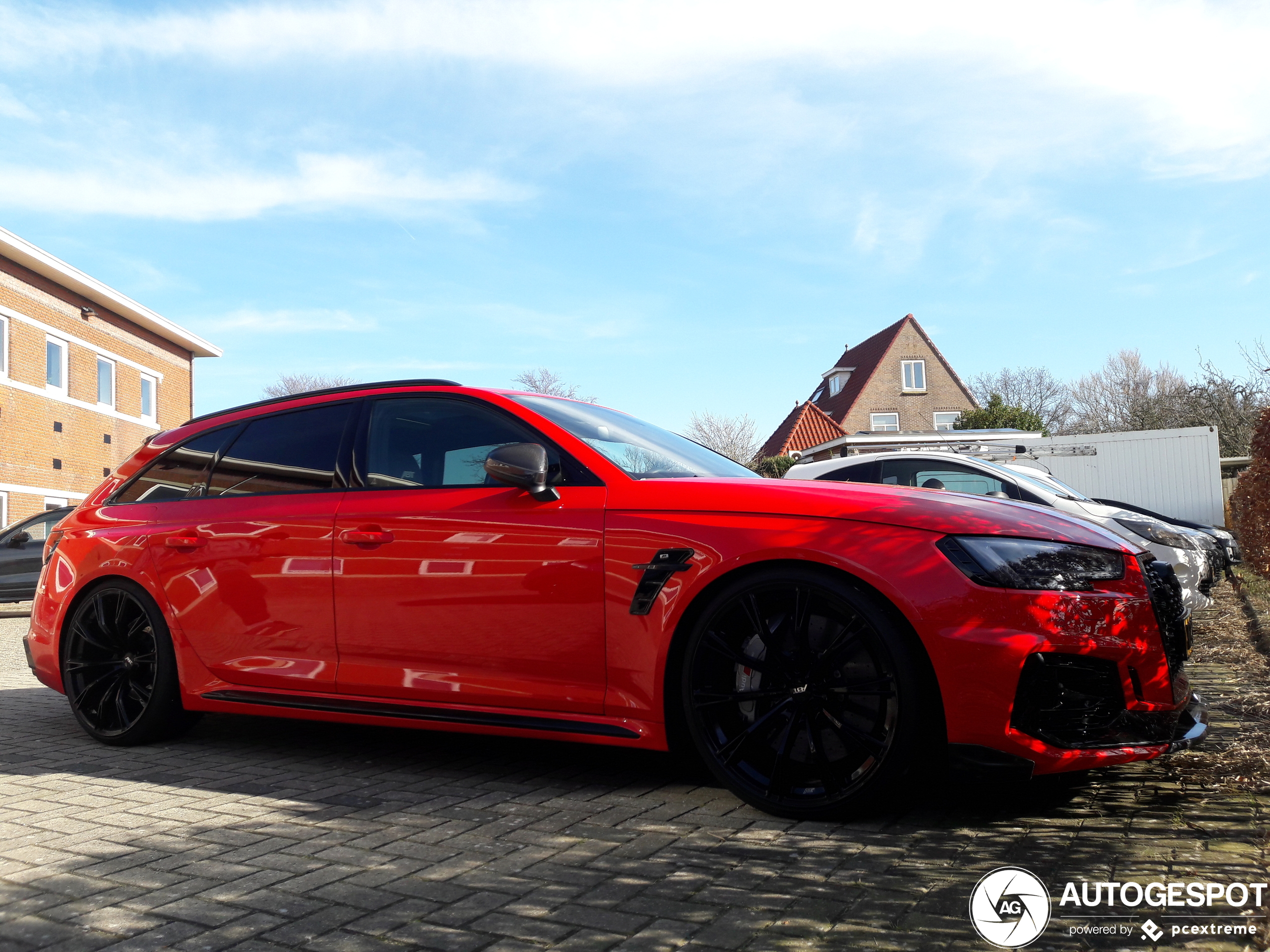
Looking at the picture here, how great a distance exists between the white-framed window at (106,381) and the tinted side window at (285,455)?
1052 inches

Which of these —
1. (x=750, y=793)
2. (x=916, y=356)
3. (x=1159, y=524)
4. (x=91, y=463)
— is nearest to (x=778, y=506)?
(x=750, y=793)

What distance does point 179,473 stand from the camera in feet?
17.3

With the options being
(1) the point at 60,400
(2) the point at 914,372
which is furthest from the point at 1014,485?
(2) the point at 914,372

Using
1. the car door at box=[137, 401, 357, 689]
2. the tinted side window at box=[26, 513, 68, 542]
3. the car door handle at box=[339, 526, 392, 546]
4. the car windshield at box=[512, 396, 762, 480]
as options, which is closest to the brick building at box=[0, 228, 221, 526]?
the tinted side window at box=[26, 513, 68, 542]

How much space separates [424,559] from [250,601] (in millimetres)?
1024

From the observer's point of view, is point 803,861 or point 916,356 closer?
point 803,861

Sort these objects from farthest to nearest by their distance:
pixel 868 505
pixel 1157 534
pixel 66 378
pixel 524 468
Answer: pixel 66 378, pixel 1157 534, pixel 524 468, pixel 868 505

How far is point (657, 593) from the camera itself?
3680 mm

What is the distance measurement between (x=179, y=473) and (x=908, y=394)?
44.5 meters

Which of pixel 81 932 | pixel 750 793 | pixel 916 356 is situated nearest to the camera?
pixel 81 932

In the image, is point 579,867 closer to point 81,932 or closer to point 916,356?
point 81,932

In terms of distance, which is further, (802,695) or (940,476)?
(940,476)

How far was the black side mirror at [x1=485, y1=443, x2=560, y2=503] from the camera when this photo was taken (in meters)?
3.92

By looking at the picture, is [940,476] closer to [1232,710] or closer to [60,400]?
[1232,710]
